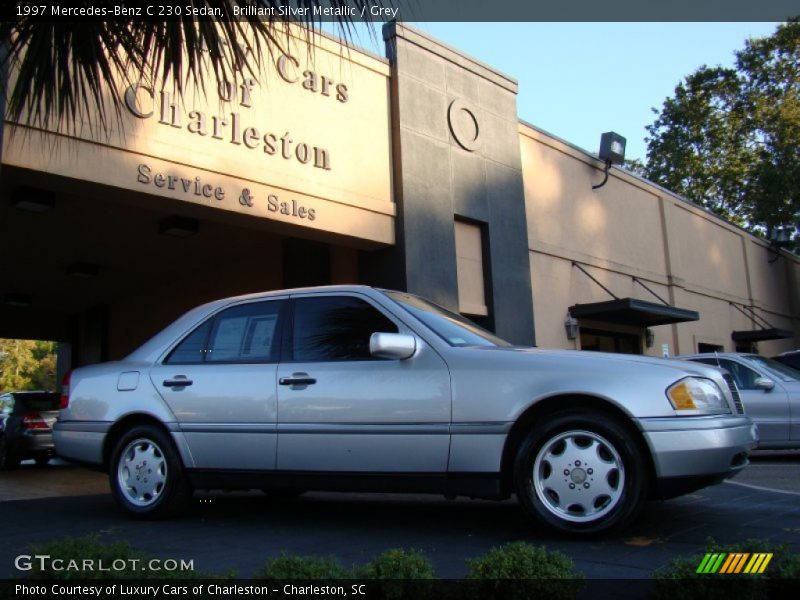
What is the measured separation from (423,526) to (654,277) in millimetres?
15895

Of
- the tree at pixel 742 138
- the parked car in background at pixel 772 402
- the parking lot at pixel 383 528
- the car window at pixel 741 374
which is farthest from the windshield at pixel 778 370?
the tree at pixel 742 138

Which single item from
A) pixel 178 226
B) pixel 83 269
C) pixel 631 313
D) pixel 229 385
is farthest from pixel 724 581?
pixel 83 269

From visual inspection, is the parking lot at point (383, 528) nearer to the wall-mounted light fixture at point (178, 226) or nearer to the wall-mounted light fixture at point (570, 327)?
the wall-mounted light fixture at point (178, 226)

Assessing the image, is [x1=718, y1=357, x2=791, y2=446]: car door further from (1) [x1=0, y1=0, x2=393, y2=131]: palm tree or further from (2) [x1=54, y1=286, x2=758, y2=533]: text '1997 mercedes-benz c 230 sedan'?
(1) [x1=0, y1=0, x2=393, y2=131]: palm tree

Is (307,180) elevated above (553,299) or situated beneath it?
elevated above

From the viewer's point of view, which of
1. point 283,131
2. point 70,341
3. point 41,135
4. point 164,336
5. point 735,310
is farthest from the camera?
point 735,310

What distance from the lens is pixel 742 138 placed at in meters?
34.2

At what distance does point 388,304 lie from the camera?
542cm

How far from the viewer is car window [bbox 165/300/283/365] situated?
5.71 metres

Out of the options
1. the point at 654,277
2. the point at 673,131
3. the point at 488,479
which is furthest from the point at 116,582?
the point at 673,131

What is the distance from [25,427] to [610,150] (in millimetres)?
13028

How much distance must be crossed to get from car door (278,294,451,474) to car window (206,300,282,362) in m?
0.18

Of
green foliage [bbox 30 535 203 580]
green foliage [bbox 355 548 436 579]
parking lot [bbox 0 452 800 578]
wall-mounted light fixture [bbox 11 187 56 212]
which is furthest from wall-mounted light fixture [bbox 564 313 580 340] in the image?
green foliage [bbox 30 535 203 580]

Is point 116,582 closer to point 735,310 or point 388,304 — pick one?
point 388,304
